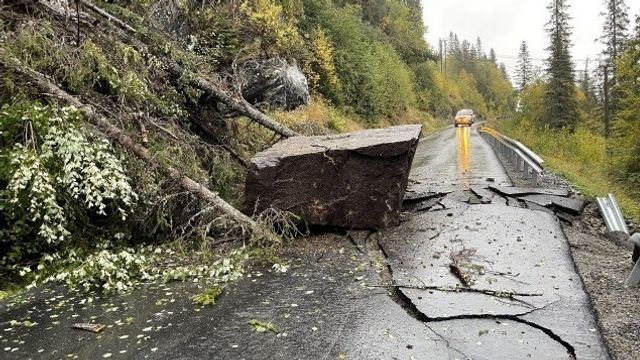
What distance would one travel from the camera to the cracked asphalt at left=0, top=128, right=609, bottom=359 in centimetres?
418

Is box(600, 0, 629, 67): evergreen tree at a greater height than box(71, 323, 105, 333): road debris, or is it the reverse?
box(600, 0, 629, 67): evergreen tree

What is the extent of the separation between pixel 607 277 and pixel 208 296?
4453mm

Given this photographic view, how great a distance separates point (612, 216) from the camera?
7676 millimetres

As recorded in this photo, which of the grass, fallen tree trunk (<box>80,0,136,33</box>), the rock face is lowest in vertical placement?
the grass

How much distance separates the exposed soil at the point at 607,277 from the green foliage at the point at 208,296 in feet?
12.4

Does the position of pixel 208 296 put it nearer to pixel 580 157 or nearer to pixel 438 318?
pixel 438 318

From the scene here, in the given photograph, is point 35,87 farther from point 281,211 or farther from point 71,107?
point 281,211

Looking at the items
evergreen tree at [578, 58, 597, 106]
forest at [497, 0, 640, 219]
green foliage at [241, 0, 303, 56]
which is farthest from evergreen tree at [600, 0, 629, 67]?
green foliage at [241, 0, 303, 56]

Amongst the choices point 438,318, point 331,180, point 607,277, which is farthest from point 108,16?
point 607,277

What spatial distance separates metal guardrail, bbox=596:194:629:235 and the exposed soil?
6.4 inches

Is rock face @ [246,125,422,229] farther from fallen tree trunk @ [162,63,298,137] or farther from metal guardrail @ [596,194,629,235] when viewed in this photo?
metal guardrail @ [596,194,629,235]

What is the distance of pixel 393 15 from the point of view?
180ft

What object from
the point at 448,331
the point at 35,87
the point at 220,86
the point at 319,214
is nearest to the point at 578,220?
the point at 319,214

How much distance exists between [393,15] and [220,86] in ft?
160
